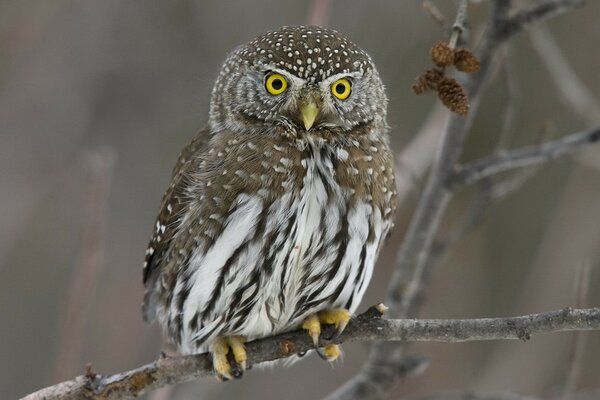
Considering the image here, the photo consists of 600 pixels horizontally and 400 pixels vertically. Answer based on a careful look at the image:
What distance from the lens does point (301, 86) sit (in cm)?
400

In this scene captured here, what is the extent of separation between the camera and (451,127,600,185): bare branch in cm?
392

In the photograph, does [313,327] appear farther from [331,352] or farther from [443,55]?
[443,55]

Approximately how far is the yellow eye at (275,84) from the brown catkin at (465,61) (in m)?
0.93

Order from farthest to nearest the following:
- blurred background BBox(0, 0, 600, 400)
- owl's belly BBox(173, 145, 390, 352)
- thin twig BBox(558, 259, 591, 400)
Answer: blurred background BBox(0, 0, 600, 400) < owl's belly BBox(173, 145, 390, 352) < thin twig BBox(558, 259, 591, 400)

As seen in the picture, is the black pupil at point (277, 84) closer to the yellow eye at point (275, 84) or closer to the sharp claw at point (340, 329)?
the yellow eye at point (275, 84)

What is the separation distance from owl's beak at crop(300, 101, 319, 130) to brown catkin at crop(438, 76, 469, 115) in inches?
26.7

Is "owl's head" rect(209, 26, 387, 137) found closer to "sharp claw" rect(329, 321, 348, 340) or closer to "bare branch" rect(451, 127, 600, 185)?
"bare branch" rect(451, 127, 600, 185)

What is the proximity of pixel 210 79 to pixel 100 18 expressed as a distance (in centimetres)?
275

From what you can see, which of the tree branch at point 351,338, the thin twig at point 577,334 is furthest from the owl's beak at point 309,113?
the thin twig at point 577,334

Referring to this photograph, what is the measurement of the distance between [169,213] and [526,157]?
161 centimetres

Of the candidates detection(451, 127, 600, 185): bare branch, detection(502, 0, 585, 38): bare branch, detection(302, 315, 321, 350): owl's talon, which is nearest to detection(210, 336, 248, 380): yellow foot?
detection(302, 315, 321, 350): owl's talon

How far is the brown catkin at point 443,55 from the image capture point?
3.30 meters

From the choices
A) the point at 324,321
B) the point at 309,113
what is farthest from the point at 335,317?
the point at 309,113

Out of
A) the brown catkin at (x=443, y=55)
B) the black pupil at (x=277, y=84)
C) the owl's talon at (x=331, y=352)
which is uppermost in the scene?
the black pupil at (x=277, y=84)
